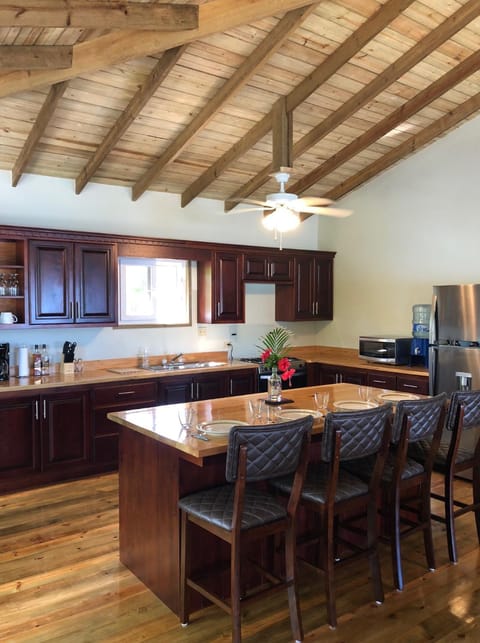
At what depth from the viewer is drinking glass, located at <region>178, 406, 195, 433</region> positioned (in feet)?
9.17

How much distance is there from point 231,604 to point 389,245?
4.80 m

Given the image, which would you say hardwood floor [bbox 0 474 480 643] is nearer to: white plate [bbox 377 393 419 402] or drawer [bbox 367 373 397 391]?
white plate [bbox 377 393 419 402]

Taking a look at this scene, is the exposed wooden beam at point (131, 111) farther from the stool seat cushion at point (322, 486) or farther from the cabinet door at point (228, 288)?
the stool seat cushion at point (322, 486)

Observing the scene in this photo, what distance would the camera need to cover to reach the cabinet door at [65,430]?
14.7 ft

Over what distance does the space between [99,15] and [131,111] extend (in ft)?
4.32

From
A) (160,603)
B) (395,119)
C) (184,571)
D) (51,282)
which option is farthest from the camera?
(395,119)

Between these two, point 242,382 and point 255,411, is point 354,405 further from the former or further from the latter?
point 242,382

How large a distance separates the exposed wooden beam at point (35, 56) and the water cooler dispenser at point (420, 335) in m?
4.04

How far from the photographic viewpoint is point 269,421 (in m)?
2.91

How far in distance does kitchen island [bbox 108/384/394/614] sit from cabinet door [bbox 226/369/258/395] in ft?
7.53

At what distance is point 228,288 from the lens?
5961 mm

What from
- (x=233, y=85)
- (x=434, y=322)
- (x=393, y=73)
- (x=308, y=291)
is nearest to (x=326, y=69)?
(x=393, y=73)

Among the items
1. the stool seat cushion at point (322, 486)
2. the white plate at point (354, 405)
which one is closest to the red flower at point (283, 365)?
the white plate at point (354, 405)

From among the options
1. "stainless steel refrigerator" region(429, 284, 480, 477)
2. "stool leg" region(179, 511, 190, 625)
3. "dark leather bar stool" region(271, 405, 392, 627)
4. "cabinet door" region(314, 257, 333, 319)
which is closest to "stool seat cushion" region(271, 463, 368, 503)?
"dark leather bar stool" region(271, 405, 392, 627)
